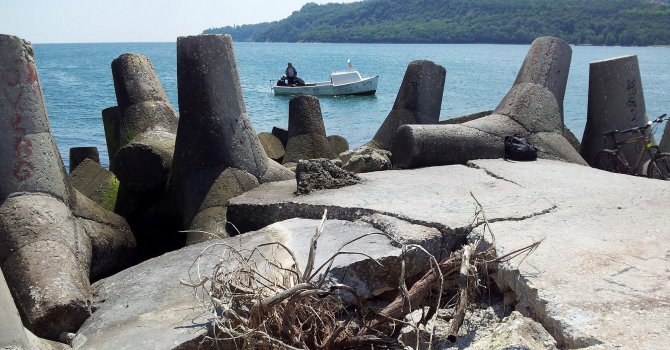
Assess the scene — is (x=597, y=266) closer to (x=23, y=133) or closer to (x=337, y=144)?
(x=23, y=133)

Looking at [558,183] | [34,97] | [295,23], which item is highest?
[34,97]

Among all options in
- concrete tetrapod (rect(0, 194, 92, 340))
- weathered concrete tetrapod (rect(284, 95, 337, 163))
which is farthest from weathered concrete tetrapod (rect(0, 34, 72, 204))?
weathered concrete tetrapod (rect(284, 95, 337, 163))

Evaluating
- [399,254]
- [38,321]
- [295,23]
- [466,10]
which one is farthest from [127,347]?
[295,23]

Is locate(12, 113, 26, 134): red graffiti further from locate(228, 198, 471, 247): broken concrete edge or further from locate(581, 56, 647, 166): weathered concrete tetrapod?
locate(581, 56, 647, 166): weathered concrete tetrapod

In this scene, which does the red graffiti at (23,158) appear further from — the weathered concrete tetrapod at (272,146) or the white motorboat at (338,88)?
the white motorboat at (338,88)

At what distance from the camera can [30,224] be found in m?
4.93

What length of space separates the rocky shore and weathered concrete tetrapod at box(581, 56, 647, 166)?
0.7 inches

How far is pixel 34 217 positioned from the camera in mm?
4980

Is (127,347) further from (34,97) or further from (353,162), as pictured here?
(353,162)

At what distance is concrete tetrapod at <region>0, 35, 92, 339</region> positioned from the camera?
4.31m

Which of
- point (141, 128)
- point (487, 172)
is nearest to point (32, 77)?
point (141, 128)

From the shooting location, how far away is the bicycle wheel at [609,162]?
7699 mm

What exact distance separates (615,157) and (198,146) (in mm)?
4183

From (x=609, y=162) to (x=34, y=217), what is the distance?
5515 mm
